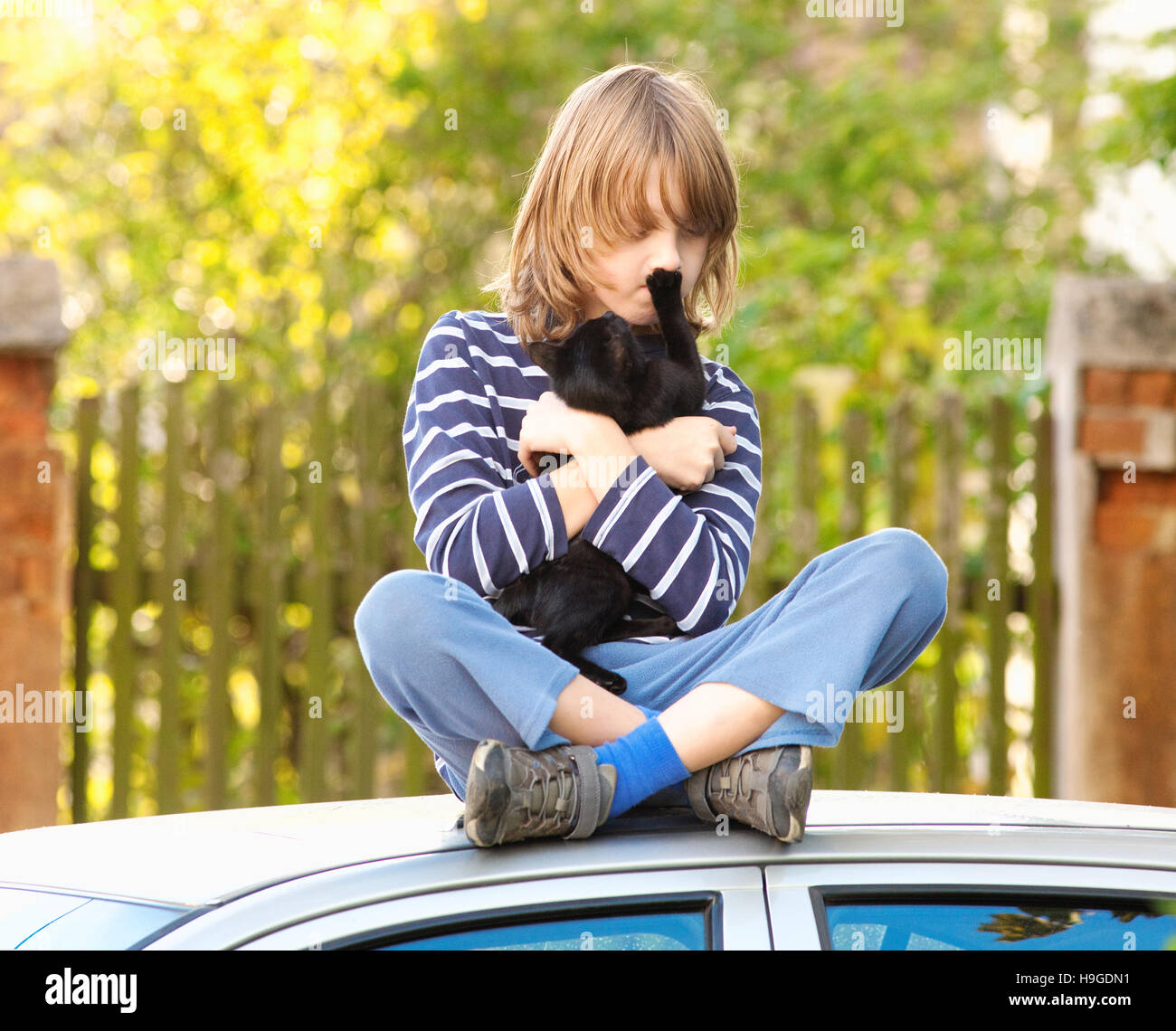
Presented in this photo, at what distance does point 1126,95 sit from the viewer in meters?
4.95

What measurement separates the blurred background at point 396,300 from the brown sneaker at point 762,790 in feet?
6.79

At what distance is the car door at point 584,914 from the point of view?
150 cm

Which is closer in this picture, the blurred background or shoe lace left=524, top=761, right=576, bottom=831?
shoe lace left=524, top=761, right=576, bottom=831

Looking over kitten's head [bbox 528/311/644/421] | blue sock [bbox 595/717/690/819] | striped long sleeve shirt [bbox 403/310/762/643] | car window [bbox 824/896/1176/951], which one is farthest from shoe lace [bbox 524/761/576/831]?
kitten's head [bbox 528/311/644/421]

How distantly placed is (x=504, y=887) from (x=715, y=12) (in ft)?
20.4

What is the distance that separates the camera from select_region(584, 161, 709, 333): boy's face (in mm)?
2363

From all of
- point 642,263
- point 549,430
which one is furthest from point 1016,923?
point 642,263

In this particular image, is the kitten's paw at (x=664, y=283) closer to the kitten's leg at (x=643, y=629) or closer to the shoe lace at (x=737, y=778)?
the kitten's leg at (x=643, y=629)

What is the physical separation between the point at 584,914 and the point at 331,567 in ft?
10.3

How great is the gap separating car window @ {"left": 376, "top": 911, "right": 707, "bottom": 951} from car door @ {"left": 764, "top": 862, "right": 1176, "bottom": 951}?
13 cm

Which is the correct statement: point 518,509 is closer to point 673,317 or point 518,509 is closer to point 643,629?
point 643,629

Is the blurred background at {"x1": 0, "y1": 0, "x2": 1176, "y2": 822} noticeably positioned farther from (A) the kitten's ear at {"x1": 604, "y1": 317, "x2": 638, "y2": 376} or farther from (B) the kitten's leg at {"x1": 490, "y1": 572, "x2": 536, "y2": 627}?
(B) the kitten's leg at {"x1": 490, "y1": 572, "x2": 536, "y2": 627}
